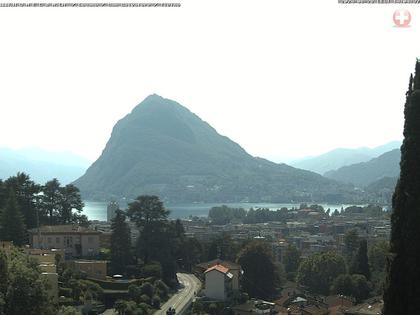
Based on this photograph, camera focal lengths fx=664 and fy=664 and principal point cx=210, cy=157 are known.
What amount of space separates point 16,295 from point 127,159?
560 ft

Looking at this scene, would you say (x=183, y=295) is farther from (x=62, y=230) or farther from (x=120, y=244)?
(x=62, y=230)

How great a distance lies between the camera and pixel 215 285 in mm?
27828

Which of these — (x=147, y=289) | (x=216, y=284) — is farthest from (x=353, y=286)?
(x=147, y=289)

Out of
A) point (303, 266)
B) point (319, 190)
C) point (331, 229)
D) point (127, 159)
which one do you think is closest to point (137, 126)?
point (127, 159)

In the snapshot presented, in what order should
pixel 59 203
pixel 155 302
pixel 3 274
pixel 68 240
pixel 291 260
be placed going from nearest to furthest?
pixel 3 274, pixel 155 302, pixel 68 240, pixel 59 203, pixel 291 260

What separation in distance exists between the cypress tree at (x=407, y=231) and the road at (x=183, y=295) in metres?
14.4

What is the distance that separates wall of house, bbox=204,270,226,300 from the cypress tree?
17.7 metres

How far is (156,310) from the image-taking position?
954 inches

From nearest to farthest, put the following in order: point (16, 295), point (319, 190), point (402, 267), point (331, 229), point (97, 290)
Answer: point (402, 267)
point (16, 295)
point (97, 290)
point (331, 229)
point (319, 190)

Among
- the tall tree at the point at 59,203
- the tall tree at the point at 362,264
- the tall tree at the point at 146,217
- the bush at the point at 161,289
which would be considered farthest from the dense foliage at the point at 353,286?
the tall tree at the point at 59,203

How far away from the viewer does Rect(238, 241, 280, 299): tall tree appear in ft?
97.7

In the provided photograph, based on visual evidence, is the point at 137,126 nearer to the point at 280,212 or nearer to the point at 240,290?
the point at 280,212

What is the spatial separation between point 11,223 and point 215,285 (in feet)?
28.4

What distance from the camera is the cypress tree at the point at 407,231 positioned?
10.1 m
